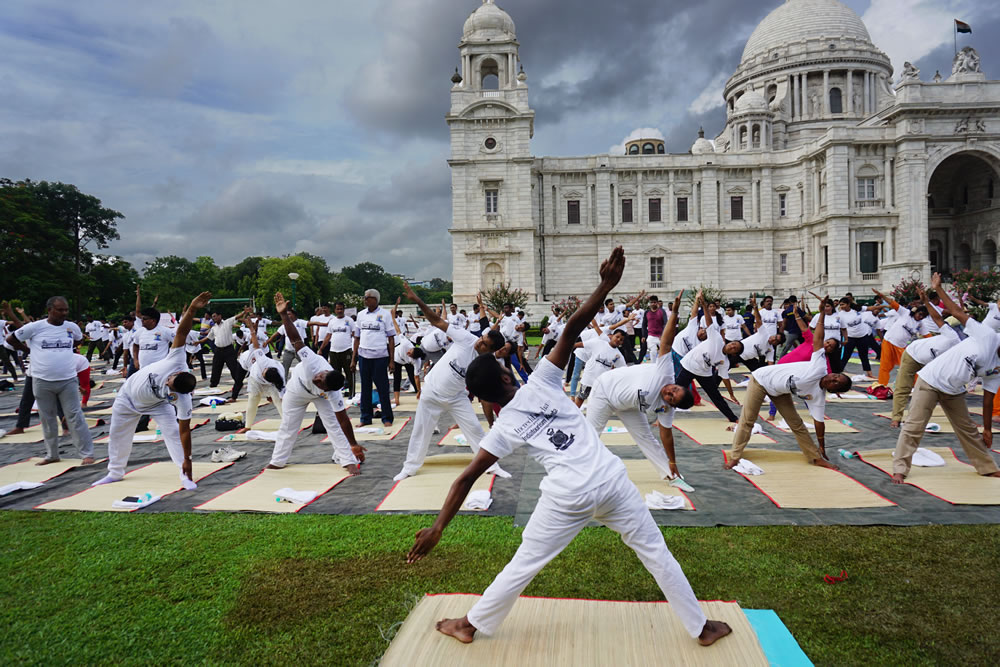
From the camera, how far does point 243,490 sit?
6.58 m

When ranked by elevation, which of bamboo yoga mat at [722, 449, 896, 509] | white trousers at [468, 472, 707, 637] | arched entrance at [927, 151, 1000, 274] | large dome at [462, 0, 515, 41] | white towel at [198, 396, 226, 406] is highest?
large dome at [462, 0, 515, 41]

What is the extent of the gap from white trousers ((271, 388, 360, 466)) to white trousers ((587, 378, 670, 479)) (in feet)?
10.5

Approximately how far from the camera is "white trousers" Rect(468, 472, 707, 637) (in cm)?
312

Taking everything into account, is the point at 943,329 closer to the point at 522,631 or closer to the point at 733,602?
the point at 733,602

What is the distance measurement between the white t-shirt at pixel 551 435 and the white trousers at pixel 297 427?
4506mm

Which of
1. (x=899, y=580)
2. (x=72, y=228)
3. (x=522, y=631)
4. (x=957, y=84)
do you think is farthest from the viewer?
(x=72, y=228)

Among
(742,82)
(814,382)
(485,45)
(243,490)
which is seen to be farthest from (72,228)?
(742,82)

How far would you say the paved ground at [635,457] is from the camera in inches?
216

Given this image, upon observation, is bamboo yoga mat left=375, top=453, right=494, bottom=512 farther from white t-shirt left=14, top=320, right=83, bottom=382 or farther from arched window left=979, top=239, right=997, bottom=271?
arched window left=979, top=239, right=997, bottom=271

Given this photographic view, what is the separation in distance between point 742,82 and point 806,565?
67565 millimetres

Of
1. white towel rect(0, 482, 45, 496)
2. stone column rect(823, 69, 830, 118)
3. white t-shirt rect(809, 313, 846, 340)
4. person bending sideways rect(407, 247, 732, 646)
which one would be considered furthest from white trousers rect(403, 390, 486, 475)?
stone column rect(823, 69, 830, 118)

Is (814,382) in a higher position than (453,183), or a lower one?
lower

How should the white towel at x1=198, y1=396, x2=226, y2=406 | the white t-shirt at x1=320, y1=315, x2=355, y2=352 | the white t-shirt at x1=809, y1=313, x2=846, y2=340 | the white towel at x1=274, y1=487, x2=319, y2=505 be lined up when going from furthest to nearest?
the white towel at x1=198, y1=396, x2=226, y2=406 → the white t-shirt at x1=809, y1=313, x2=846, y2=340 → the white t-shirt at x1=320, y1=315, x2=355, y2=352 → the white towel at x1=274, y1=487, x2=319, y2=505

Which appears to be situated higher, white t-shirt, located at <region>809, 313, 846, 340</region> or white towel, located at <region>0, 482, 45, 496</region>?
white t-shirt, located at <region>809, 313, 846, 340</region>
